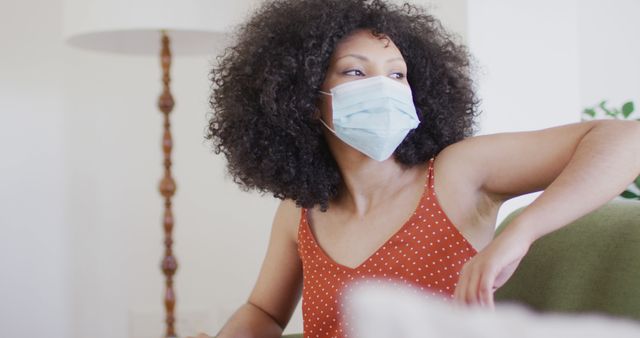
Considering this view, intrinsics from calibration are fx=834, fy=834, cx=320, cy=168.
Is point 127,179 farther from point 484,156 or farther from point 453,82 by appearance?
point 484,156

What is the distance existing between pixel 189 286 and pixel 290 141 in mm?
1812

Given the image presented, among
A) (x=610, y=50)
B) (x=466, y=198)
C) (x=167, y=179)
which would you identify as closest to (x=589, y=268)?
(x=466, y=198)

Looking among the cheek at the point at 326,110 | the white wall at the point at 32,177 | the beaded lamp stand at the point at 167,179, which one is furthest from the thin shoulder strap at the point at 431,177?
the white wall at the point at 32,177

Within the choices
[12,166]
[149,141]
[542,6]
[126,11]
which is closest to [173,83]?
[149,141]

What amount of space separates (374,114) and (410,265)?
0.23 metres

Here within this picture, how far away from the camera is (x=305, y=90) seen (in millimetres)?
1218

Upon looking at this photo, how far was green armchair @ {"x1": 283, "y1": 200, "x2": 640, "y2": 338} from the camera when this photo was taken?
1050mm

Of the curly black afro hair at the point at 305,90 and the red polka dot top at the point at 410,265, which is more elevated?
the curly black afro hair at the point at 305,90

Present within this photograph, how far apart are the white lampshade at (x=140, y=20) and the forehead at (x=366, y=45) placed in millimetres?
832

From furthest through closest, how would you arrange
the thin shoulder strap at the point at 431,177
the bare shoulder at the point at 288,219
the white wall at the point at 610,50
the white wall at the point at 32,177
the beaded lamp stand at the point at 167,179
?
the white wall at the point at 32,177, the white wall at the point at 610,50, the beaded lamp stand at the point at 167,179, the bare shoulder at the point at 288,219, the thin shoulder strap at the point at 431,177

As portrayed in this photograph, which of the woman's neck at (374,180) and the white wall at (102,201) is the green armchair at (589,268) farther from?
the white wall at (102,201)

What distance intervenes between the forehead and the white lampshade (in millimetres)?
832

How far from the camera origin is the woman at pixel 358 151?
1136 mm

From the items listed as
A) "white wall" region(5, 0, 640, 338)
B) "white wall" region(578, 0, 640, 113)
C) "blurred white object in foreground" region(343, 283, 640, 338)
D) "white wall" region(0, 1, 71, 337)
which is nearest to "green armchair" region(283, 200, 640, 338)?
"blurred white object in foreground" region(343, 283, 640, 338)
